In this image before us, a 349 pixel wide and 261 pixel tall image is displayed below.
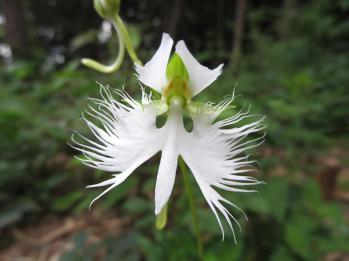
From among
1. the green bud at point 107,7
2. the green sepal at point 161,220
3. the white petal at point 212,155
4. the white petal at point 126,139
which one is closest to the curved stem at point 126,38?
the green bud at point 107,7

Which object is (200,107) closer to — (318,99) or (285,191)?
(285,191)

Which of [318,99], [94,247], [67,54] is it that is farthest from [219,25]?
[94,247]

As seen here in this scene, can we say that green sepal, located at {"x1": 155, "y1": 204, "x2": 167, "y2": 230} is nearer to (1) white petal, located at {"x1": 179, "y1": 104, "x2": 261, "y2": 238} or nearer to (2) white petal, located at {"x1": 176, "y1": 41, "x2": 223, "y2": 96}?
(1) white petal, located at {"x1": 179, "y1": 104, "x2": 261, "y2": 238}

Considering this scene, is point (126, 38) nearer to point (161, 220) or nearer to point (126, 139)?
point (126, 139)

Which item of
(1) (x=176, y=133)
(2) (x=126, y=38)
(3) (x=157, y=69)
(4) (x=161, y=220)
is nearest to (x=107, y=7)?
(2) (x=126, y=38)

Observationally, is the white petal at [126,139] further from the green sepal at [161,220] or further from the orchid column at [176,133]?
the green sepal at [161,220]
